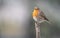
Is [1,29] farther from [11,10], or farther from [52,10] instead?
[52,10]

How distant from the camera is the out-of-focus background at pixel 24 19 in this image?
8.09 feet

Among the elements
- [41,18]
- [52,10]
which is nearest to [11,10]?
[52,10]

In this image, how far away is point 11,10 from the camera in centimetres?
265

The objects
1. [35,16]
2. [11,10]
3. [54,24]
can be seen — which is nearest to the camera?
[35,16]

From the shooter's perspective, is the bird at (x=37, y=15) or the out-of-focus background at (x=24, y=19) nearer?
the bird at (x=37, y=15)

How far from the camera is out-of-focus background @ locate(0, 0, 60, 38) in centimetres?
246

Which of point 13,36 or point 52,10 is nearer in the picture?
point 52,10

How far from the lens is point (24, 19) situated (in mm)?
2582

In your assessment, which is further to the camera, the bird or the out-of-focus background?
the out-of-focus background

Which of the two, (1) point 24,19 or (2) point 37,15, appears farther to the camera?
(1) point 24,19

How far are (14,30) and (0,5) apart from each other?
0.28 metres

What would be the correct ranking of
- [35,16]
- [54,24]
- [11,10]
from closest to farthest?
[35,16] < [54,24] < [11,10]

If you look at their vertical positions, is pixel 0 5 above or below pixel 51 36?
above

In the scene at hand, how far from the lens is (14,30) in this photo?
109 inches
